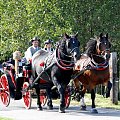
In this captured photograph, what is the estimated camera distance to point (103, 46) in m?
12.9

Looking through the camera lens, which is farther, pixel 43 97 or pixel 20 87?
pixel 43 97

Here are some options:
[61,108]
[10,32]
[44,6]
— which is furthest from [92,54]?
[10,32]

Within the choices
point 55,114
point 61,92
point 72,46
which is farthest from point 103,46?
point 55,114

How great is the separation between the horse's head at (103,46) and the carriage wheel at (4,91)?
388 cm

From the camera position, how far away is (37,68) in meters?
14.4

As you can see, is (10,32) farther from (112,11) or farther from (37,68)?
(37,68)

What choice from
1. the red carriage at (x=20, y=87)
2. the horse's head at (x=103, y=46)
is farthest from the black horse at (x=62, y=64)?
the red carriage at (x=20, y=87)

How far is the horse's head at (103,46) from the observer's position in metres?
12.8

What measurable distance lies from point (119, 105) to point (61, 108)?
322 cm

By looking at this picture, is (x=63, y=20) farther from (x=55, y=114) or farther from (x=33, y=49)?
(x=55, y=114)

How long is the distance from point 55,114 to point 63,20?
10649mm

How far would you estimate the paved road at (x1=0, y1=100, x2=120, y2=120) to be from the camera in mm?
12391

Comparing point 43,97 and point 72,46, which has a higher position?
point 72,46

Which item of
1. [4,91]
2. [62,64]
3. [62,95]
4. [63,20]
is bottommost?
[62,95]
